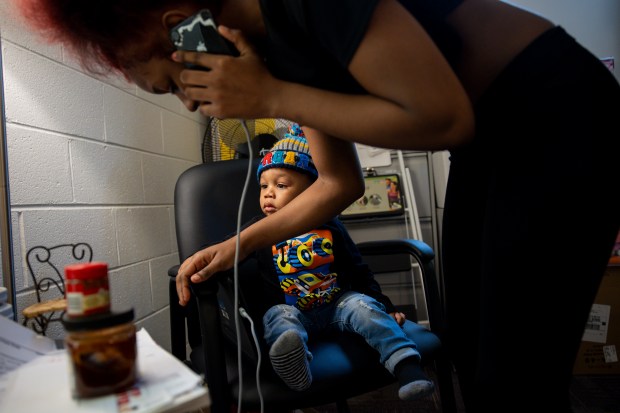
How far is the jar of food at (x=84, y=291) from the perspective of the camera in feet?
1.36

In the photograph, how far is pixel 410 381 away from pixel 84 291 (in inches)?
29.6

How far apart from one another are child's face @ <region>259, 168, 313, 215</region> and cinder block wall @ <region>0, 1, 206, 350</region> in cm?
57

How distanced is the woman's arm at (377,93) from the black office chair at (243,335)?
42 cm

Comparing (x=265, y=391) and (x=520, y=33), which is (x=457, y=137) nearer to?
(x=520, y=33)

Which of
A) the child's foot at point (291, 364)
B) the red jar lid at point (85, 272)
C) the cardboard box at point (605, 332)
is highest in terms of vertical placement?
the red jar lid at point (85, 272)

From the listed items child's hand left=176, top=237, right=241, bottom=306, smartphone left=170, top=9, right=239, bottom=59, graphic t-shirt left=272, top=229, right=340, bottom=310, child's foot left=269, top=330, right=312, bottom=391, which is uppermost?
smartphone left=170, top=9, right=239, bottom=59

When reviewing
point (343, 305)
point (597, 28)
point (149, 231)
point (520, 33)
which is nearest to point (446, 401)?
point (343, 305)

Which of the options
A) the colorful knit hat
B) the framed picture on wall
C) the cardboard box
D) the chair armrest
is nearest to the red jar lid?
the chair armrest

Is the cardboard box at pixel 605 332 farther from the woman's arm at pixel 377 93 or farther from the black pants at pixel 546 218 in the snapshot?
the woman's arm at pixel 377 93

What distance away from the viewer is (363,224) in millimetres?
2385

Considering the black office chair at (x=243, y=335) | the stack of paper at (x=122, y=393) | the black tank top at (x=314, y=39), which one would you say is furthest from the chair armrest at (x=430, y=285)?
the stack of paper at (x=122, y=393)

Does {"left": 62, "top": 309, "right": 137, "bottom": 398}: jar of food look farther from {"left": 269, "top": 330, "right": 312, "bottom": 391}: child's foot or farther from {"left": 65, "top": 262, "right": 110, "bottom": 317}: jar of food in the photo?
{"left": 269, "top": 330, "right": 312, "bottom": 391}: child's foot

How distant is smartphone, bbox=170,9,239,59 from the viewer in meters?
0.56

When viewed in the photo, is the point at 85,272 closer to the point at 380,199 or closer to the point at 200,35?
the point at 200,35
